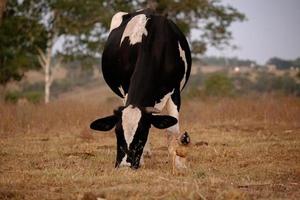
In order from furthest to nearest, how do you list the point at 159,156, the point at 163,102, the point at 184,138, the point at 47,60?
the point at 47,60 < the point at 159,156 < the point at 163,102 < the point at 184,138

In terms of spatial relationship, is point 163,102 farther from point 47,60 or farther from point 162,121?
point 47,60

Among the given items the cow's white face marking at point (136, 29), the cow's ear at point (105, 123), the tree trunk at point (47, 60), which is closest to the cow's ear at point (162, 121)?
the cow's ear at point (105, 123)

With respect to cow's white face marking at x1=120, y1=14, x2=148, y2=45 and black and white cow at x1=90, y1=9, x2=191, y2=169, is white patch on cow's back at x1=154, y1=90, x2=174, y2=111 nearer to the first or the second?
black and white cow at x1=90, y1=9, x2=191, y2=169

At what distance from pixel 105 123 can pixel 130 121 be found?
23.7 inches

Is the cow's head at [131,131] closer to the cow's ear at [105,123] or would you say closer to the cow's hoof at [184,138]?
the cow's ear at [105,123]

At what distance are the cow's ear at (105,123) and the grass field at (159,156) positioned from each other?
57 cm

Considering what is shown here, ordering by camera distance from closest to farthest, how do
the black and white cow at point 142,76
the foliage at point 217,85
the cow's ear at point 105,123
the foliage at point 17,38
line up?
the black and white cow at point 142,76, the cow's ear at point 105,123, the foliage at point 17,38, the foliage at point 217,85

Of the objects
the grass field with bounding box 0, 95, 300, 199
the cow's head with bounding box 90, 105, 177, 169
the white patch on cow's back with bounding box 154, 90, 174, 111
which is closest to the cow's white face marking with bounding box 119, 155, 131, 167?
the cow's head with bounding box 90, 105, 177, 169

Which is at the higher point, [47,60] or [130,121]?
[130,121]

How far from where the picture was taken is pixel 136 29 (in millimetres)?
9820

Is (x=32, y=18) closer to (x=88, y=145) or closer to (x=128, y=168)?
(x=88, y=145)

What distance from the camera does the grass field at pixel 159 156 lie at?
669cm

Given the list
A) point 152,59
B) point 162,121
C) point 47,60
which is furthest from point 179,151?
point 47,60

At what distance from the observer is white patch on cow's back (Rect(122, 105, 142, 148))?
8.07m
